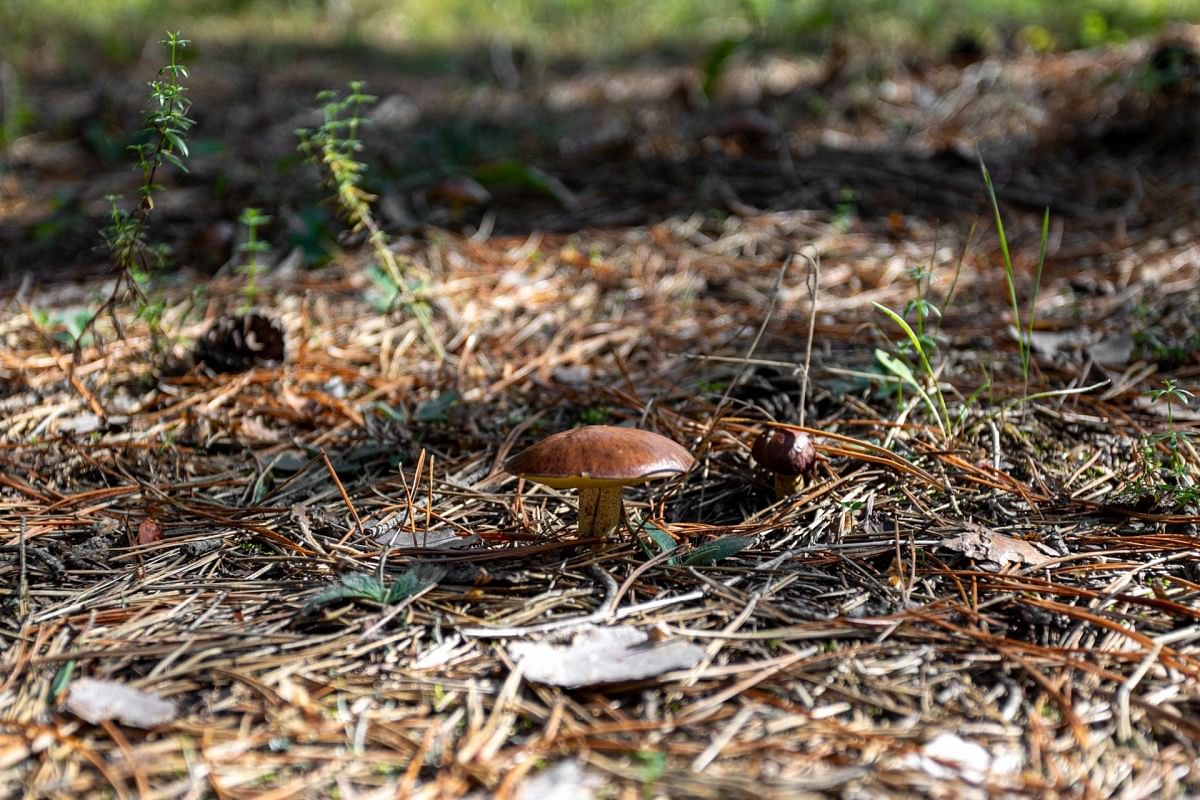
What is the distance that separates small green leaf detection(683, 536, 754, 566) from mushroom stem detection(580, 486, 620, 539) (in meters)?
0.19

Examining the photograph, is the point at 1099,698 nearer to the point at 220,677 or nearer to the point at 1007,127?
the point at 220,677

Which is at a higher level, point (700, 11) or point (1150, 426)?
point (700, 11)

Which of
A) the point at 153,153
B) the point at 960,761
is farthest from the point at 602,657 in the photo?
the point at 153,153

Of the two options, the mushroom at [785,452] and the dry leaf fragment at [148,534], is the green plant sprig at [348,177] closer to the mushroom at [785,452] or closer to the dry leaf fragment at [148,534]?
the dry leaf fragment at [148,534]

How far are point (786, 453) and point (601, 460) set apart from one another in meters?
0.53

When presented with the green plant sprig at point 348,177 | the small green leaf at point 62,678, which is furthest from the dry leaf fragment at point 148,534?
the green plant sprig at point 348,177

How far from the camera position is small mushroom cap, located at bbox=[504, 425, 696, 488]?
169 cm

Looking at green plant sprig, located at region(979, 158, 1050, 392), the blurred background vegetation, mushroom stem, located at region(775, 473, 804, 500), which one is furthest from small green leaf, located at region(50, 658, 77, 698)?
the blurred background vegetation

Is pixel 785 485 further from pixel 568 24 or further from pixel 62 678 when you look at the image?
pixel 568 24

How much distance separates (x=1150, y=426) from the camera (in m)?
2.37

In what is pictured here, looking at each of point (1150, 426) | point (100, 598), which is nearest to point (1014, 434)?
point (1150, 426)

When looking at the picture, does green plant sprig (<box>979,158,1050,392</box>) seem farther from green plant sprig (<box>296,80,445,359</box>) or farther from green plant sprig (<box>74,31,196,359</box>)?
green plant sprig (<box>74,31,196,359</box>)

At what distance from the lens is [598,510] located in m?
1.94

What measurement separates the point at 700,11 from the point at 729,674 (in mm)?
8676
